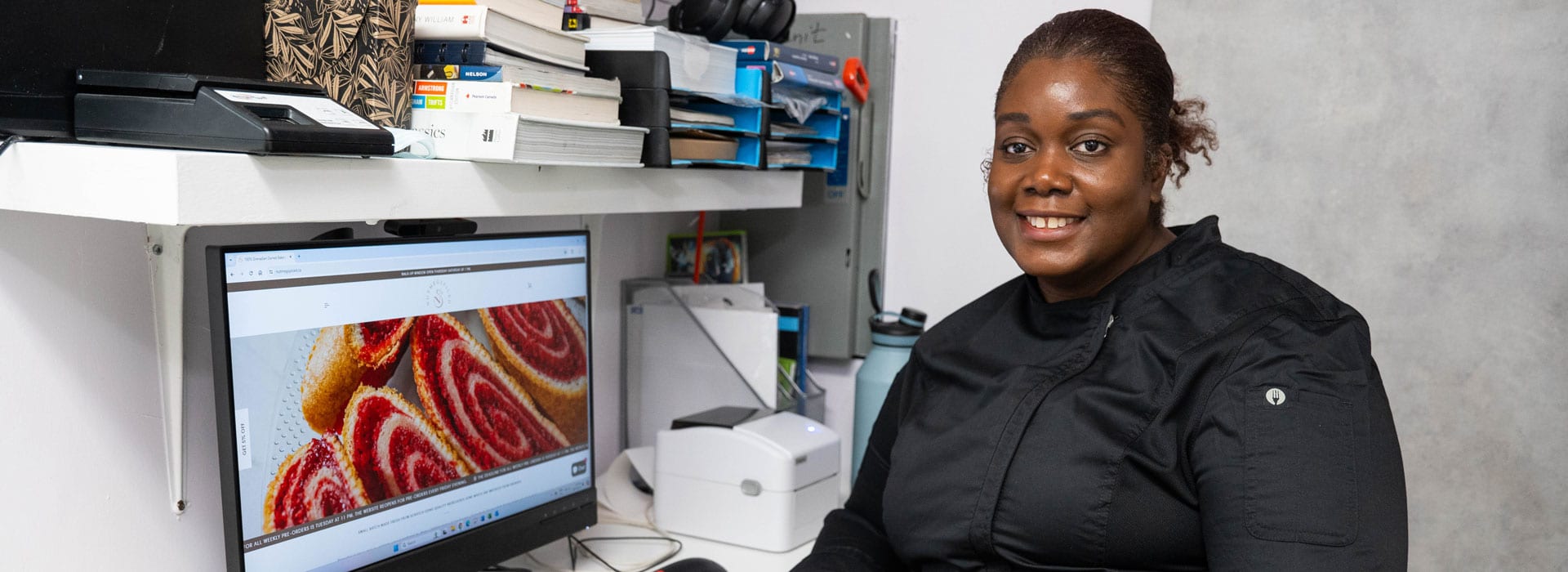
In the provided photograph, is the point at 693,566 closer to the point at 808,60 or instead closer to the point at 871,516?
the point at 871,516

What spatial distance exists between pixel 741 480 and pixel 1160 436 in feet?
2.76

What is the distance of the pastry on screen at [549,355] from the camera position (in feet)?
4.94

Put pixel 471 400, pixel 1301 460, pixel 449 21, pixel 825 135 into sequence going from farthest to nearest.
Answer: pixel 825 135 → pixel 471 400 → pixel 449 21 → pixel 1301 460

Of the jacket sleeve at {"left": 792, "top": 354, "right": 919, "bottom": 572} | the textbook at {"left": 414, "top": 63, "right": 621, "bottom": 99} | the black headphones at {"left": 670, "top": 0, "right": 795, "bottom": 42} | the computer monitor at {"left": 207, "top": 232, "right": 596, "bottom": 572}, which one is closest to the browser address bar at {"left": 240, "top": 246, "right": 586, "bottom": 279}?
the computer monitor at {"left": 207, "top": 232, "right": 596, "bottom": 572}

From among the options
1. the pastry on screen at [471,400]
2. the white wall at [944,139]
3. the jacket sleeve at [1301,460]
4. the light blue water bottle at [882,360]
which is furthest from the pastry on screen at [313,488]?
the white wall at [944,139]

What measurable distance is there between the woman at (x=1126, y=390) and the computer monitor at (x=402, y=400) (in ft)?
1.53

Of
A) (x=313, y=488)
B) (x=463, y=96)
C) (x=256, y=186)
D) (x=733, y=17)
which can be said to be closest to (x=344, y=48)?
(x=463, y=96)

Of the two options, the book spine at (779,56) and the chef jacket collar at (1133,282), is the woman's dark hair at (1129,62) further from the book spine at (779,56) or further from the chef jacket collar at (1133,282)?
the book spine at (779,56)

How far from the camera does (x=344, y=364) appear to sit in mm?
1288

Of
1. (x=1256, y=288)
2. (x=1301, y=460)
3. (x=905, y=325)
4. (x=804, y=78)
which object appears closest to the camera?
(x=1301, y=460)

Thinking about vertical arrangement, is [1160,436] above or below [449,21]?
below

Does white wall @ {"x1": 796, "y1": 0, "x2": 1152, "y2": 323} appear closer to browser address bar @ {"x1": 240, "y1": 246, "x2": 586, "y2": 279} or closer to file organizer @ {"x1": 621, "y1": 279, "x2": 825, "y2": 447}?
file organizer @ {"x1": 621, "y1": 279, "x2": 825, "y2": 447}

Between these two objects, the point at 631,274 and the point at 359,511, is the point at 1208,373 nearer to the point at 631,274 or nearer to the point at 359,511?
the point at 359,511

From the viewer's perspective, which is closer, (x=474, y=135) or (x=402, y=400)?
(x=474, y=135)
